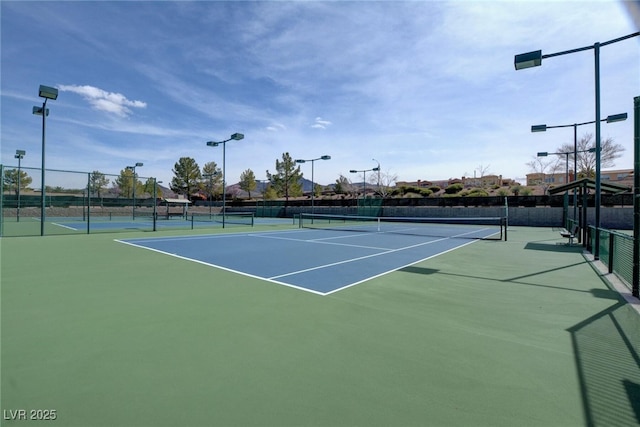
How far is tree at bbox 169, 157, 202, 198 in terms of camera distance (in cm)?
7375

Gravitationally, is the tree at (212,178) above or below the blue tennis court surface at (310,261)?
above

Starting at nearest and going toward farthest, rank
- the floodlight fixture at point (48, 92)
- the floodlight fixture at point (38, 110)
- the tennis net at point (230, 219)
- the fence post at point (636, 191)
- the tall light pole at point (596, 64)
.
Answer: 1. the fence post at point (636, 191)
2. the tall light pole at point (596, 64)
3. the floodlight fixture at point (48, 92)
4. the floodlight fixture at point (38, 110)
5. the tennis net at point (230, 219)

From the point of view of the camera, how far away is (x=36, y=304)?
4773 millimetres

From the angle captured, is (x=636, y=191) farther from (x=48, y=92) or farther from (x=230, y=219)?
(x=230, y=219)

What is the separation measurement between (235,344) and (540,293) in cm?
533

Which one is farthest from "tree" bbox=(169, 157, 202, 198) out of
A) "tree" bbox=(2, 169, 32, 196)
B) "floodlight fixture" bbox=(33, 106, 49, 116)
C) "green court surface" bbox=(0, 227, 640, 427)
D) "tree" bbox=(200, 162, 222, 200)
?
"green court surface" bbox=(0, 227, 640, 427)

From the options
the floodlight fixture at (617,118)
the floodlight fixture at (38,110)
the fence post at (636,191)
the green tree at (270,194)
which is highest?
the floodlight fixture at (38,110)

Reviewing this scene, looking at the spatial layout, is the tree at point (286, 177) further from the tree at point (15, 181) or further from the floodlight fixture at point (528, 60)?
the floodlight fixture at point (528, 60)

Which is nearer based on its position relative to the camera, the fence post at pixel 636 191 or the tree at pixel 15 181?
the fence post at pixel 636 191

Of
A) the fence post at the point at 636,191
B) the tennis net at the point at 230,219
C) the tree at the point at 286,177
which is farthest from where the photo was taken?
the tree at the point at 286,177

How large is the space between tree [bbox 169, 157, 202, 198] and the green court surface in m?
72.9

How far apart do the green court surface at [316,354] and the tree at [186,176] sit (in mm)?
72942

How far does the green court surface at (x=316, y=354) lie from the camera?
236cm

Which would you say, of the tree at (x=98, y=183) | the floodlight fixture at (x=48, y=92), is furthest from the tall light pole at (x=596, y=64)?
the tree at (x=98, y=183)
